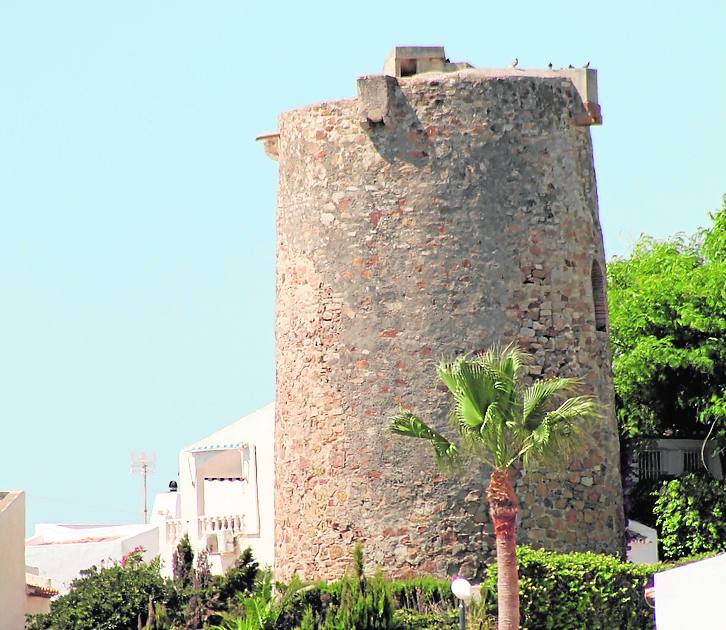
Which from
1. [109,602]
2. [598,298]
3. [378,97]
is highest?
[378,97]

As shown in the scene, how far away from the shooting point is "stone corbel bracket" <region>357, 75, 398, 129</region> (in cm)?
2662

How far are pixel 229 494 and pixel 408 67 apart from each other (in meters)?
13.2

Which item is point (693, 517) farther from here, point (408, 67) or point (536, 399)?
point (408, 67)

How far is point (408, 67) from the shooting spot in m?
27.4

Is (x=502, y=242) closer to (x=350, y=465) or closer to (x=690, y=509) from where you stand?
(x=350, y=465)

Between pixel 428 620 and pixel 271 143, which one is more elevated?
pixel 271 143

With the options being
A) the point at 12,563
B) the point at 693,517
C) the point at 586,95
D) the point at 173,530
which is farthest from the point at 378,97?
the point at 173,530

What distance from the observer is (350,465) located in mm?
26609

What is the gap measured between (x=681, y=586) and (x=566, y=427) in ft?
8.17

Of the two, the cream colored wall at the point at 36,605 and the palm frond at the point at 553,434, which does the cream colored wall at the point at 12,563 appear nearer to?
the cream colored wall at the point at 36,605

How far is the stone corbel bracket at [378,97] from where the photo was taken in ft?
87.4

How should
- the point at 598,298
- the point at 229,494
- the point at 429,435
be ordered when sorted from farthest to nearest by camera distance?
the point at 229,494
the point at 598,298
the point at 429,435

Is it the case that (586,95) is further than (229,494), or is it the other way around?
(229,494)

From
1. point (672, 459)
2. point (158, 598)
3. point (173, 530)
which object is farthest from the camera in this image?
point (173, 530)
